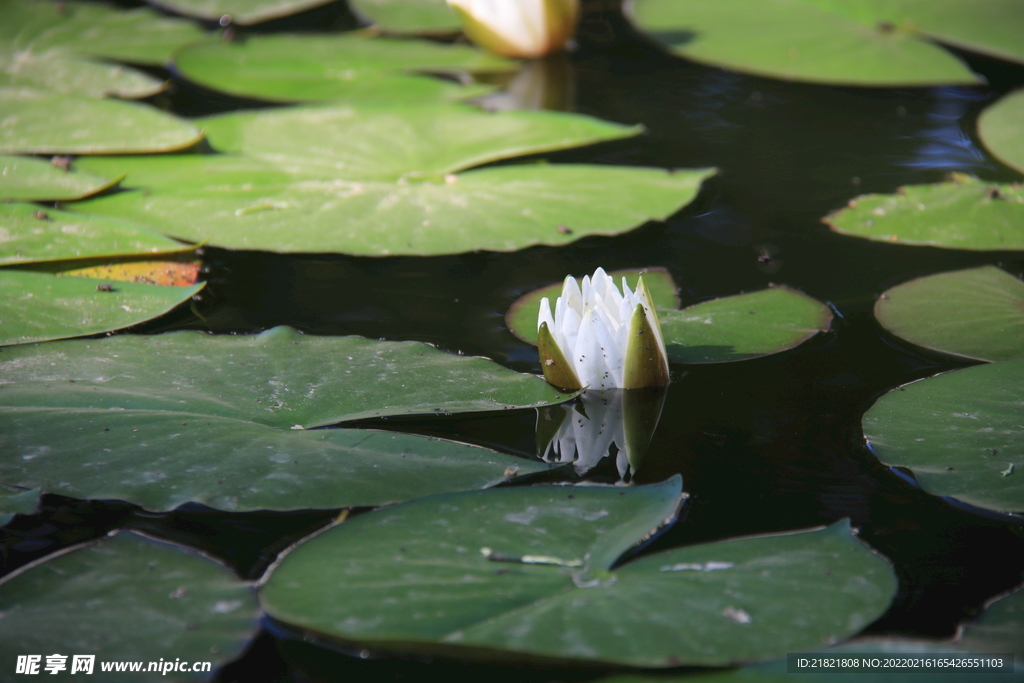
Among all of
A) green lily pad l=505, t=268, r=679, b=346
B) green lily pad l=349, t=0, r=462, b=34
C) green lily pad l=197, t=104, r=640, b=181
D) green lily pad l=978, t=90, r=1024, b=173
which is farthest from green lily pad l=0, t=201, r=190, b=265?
green lily pad l=978, t=90, r=1024, b=173

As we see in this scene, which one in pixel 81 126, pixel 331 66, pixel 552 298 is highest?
pixel 331 66

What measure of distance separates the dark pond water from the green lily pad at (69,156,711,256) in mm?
60

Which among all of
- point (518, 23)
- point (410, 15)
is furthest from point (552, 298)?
point (410, 15)

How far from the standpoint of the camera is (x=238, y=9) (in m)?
3.75

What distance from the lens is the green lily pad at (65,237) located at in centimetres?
170

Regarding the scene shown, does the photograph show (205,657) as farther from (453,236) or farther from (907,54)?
(907,54)

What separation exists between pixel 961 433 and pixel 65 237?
1826 millimetres

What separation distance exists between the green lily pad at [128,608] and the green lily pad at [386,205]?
95 cm

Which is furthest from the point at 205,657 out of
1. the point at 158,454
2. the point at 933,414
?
the point at 933,414

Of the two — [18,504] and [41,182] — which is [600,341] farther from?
[41,182]

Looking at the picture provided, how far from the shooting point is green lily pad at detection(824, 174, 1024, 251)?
6.15ft

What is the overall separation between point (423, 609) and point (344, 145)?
1.76 meters

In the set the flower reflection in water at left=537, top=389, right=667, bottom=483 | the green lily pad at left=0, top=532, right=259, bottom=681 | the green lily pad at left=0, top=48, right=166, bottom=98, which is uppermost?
the green lily pad at left=0, top=48, right=166, bottom=98

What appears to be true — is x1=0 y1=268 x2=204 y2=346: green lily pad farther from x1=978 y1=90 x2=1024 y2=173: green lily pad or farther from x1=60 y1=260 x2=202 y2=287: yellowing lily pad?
x1=978 y1=90 x2=1024 y2=173: green lily pad
